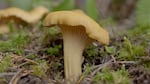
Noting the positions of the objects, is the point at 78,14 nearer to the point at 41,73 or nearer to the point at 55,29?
the point at 41,73

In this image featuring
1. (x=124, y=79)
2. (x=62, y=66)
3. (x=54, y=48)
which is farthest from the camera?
(x=54, y=48)

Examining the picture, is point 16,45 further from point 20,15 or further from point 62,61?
point 20,15

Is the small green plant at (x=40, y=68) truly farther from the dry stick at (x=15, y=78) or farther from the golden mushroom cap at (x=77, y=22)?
the golden mushroom cap at (x=77, y=22)

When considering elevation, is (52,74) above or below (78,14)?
below

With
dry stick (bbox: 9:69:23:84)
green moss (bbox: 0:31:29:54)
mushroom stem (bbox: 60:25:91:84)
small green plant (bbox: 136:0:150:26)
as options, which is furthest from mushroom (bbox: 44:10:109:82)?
small green plant (bbox: 136:0:150:26)

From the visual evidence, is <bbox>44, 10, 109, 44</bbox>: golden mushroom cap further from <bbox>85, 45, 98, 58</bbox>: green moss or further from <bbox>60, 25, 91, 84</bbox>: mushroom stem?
<bbox>85, 45, 98, 58</bbox>: green moss

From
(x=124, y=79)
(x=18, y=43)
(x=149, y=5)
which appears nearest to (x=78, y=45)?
(x=124, y=79)
